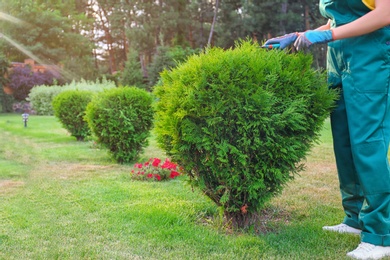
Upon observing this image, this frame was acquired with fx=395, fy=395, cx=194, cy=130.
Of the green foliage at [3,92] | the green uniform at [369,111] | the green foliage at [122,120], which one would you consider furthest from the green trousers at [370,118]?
the green foliage at [3,92]

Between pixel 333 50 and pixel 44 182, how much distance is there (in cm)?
391

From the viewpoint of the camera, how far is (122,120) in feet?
21.1

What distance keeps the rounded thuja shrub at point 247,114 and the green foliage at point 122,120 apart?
361 centimetres

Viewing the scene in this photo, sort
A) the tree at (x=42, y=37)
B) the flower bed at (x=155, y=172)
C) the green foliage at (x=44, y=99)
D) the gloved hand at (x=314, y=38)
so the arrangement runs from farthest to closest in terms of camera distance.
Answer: the tree at (x=42, y=37) → the green foliage at (x=44, y=99) → the flower bed at (x=155, y=172) → the gloved hand at (x=314, y=38)

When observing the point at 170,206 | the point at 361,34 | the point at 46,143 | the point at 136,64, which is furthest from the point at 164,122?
the point at 136,64

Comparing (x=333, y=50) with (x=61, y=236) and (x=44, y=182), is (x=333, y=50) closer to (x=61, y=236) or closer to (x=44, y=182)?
(x=61, y=236)

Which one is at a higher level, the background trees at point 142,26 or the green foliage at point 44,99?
the background trees at point 142,26

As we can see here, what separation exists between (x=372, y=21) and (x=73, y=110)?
27.5 feet

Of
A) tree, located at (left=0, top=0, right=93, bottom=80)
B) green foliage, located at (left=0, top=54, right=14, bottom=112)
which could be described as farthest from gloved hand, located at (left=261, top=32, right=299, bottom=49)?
tree, located at (left=0, top=0, right=93, bottom=80)

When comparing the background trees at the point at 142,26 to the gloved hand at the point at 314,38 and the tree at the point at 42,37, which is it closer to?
the tree at the point at 42,37

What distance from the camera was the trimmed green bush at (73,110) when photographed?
9758 mm

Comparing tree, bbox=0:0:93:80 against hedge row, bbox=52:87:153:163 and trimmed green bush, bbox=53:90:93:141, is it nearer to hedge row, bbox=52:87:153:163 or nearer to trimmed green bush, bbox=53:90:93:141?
trimmed green bush, bbox=53:90:93:141

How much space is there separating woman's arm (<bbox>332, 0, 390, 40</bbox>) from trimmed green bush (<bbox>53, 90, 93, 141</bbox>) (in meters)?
8.11

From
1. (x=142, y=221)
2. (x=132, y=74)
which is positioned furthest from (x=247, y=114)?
(x=132, y=74)
